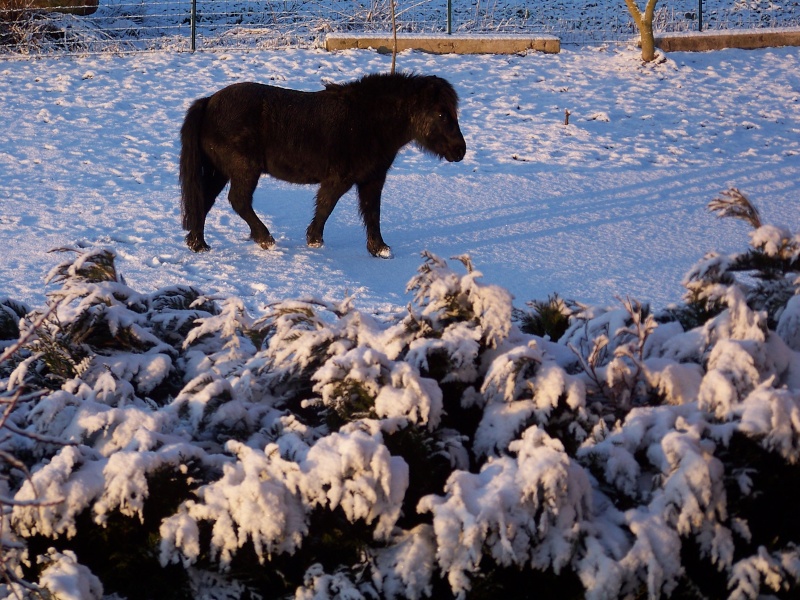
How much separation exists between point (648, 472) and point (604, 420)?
236mm

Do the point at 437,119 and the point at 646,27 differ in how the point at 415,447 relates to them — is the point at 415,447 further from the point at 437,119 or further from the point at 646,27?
the point at 646,27

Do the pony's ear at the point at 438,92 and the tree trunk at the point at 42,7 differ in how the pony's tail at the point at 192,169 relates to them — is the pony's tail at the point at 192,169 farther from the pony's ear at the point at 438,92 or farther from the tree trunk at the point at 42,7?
the tree trunk at the point at 42,7

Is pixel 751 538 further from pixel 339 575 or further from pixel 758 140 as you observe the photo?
pixel 758 140

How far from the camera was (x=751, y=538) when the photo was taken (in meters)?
2.44

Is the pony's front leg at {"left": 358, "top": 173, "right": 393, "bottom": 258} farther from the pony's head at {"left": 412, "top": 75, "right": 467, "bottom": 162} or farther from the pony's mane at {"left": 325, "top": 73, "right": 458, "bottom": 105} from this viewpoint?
the pony's mane at {"left": 325, "top": 73, "right": 458, "bottom": 105}

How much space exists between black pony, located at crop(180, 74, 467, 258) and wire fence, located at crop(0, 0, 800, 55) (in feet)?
26.6

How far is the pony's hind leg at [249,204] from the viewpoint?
8320mm

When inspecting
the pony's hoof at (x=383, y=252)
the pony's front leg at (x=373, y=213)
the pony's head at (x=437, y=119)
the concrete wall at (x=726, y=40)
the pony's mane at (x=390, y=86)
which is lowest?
the pony's hoof at (x=383, y=252)

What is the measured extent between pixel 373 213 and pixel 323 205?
1.52ft

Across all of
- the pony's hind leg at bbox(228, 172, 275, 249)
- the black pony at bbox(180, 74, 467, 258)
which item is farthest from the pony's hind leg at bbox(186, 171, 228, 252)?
the pony's hind leg at bbox(228, 172, 275, 249)

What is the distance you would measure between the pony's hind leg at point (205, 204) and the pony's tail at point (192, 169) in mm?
33

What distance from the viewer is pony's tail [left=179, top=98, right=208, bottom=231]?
8.17 m

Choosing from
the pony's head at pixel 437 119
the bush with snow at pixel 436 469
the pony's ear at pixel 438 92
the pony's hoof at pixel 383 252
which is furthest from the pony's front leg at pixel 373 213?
the bush with snow at pixel 436 469

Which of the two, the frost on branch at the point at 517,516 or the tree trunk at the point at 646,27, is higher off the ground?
the tree trunk at the point at 646,27
